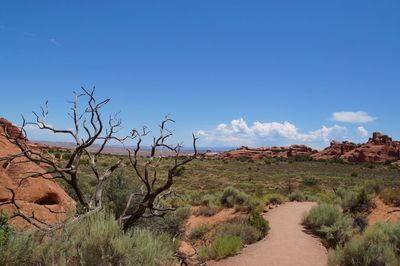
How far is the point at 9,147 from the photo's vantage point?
9.95m

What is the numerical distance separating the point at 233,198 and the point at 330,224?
7799 millimetres

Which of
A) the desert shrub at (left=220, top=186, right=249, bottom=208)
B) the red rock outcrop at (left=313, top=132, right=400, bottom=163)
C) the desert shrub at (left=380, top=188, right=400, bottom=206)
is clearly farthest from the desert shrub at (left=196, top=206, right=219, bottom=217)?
the red rock outcrop at (left=313, top=132, right=400, bottom=163)

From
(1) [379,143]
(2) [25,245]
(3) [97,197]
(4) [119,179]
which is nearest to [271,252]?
(4) [119,179]

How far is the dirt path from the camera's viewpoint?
10984 mm

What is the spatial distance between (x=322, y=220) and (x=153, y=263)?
38.1 feet

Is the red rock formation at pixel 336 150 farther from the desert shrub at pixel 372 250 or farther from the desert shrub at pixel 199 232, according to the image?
the desert shrub at pixel 372 250

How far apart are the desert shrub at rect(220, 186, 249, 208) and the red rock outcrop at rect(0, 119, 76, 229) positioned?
13.2 metres

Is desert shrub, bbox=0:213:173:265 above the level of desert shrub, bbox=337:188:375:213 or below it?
above

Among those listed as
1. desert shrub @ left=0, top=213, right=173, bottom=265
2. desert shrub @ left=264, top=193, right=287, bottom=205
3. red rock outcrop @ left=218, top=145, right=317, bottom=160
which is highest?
red rock outcrop @ left=218, top=145, right=317, bottom=160

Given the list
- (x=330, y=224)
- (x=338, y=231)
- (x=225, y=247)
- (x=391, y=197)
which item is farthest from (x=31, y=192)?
(x=391, y=197)

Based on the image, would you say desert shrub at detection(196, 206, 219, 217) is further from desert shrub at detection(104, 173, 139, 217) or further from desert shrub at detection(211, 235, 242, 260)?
desert shrub at detection(104, 173, 139, 217)

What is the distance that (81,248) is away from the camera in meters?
4.97

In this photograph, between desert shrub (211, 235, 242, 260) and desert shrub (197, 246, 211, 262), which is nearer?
desert shrub (197, 246, 211, 262)

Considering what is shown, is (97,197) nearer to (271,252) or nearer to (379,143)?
(271,252)
